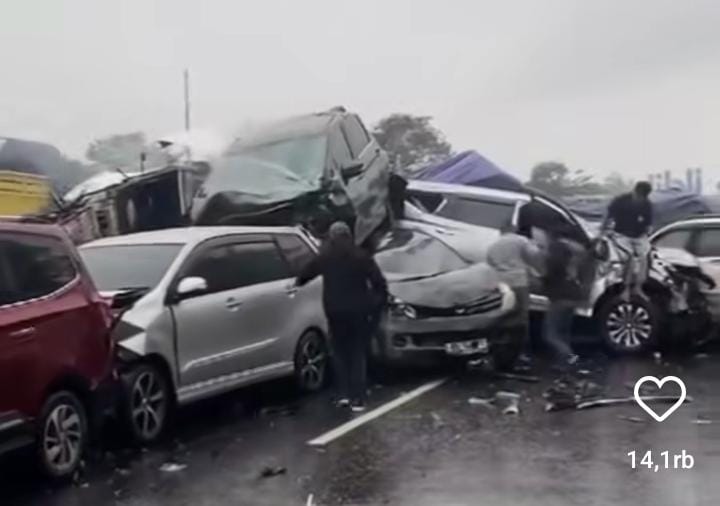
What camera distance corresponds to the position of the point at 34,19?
10.4 m

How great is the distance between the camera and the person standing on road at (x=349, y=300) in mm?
10312

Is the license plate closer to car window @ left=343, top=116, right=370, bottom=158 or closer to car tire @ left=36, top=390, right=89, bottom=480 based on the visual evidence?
car window @ left=343, top=116, right=370, bottom=158

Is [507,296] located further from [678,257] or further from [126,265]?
[126,265]

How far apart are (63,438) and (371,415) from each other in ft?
9.32

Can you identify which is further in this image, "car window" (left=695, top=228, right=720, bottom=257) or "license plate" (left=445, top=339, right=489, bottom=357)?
"car window" (left=695, top=228, right=720, bottom=257)

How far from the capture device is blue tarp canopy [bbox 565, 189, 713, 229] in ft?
39.9

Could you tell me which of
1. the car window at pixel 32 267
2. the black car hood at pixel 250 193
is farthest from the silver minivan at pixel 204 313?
the car window at pixel 32 267

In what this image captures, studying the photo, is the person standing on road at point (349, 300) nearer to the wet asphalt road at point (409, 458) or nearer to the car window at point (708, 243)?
the wet asphalt road at point (409, 458)

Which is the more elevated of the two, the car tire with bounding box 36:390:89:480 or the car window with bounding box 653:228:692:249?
the car window with bounding box 653:228:692:249

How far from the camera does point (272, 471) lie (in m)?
8.09

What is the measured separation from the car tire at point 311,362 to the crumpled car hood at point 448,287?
927 millimetres

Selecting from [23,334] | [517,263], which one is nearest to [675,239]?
[517,263]

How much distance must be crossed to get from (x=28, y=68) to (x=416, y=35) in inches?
130

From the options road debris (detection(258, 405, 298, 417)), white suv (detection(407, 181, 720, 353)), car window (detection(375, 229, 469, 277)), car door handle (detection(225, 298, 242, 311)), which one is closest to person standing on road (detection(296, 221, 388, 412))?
road debris (detection(258, 405, 298, 417))
